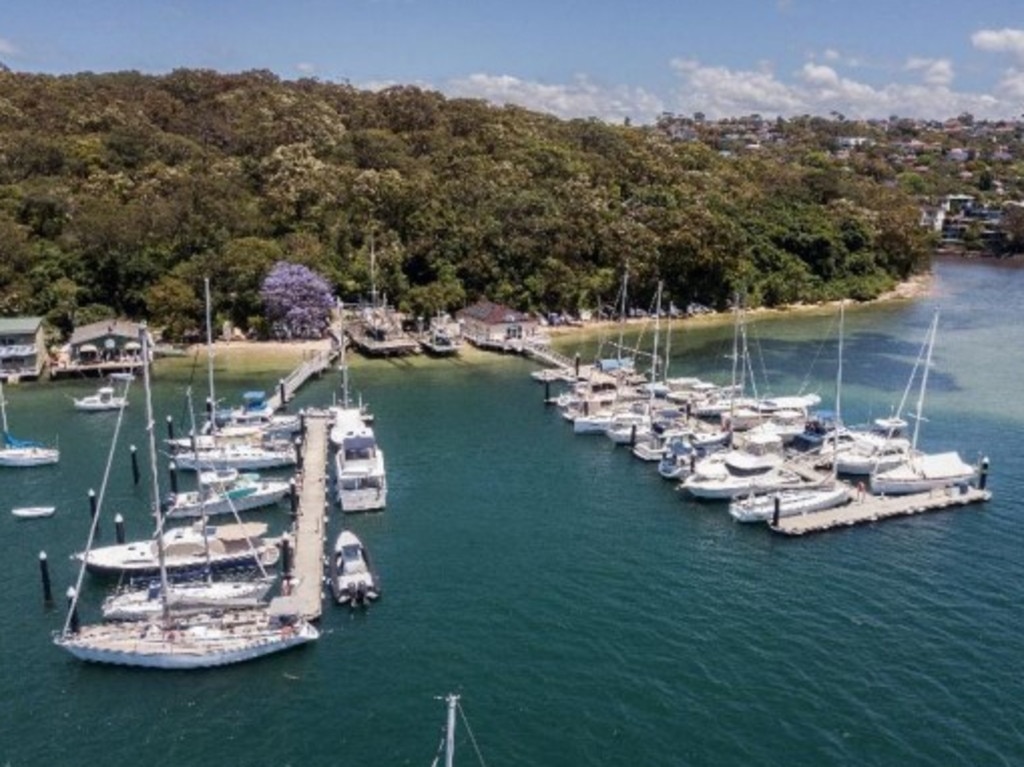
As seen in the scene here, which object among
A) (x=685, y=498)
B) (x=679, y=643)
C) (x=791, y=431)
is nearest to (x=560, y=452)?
(x=685, y=498)

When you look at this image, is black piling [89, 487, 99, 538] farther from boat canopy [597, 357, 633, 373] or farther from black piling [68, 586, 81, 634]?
boat canopy [597, 357, 633, 373]

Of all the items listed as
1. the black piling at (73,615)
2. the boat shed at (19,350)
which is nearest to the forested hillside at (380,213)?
the boat shed at (19,350)

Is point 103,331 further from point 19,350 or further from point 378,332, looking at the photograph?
point 378,332

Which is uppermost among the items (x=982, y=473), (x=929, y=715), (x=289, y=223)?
(x=289, y=223)

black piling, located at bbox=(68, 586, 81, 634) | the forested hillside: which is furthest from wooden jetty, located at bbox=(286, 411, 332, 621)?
the forested hillside

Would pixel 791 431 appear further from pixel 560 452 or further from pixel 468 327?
pixel 468 327

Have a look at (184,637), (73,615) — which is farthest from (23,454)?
(184,637)
